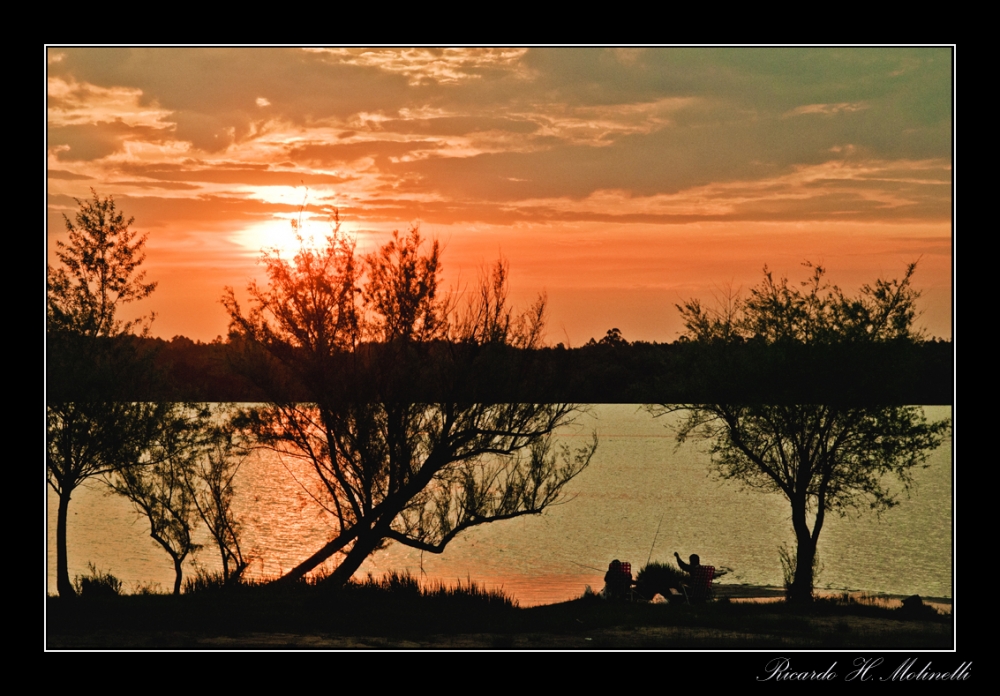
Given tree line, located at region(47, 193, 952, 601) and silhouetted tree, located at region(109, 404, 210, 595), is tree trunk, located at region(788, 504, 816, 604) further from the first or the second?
silhouetted tree, located at region(109, 404, 210, 595)

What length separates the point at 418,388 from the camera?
69.6ft

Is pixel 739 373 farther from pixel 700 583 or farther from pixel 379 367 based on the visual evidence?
pixel 379 367

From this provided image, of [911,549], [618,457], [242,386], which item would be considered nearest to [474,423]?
[242,386]

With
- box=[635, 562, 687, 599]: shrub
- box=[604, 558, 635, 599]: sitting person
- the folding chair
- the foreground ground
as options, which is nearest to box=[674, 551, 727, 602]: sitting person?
the folding chair

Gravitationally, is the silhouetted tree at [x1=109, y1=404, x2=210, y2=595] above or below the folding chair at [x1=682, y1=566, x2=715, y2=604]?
above

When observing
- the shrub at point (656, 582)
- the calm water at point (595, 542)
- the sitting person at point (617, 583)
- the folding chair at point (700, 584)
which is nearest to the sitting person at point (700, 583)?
the folding chair at point (700, 584)

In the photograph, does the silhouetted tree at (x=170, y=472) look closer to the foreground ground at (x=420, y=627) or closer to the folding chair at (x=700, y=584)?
the foreground ground at (x=420, y=627)

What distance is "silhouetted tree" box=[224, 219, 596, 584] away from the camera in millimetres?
21188

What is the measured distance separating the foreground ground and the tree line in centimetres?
377

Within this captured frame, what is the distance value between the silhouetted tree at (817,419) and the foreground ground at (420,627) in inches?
275

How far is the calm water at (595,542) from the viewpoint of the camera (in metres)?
40.2

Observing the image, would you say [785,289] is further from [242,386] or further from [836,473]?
[242,386]

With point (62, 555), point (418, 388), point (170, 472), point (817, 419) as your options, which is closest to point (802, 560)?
point (817, 419)

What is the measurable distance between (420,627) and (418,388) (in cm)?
628
